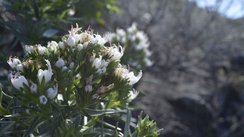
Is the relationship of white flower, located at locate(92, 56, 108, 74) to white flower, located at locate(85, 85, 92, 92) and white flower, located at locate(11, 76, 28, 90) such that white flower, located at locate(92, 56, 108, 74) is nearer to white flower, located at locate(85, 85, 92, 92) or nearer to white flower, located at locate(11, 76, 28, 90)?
white flower, located at locate(85, 85, 92, 92)

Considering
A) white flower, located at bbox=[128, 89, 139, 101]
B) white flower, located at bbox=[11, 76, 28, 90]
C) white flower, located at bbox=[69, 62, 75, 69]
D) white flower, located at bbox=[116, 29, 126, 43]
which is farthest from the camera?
white flower, located at bbox=[116, 29, 126, 43]

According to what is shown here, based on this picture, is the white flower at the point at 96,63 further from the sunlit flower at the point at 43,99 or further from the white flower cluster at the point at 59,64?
the sunlit flower at the point at 43,99

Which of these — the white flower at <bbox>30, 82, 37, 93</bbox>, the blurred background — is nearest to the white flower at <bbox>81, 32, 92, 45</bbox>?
the white flower at <bbox>30, 82, 37, 93</bbox>

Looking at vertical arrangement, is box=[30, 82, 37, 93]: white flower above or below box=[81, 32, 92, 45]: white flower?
below

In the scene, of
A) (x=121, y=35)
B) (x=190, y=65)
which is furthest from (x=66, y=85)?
(x=190, y=65)

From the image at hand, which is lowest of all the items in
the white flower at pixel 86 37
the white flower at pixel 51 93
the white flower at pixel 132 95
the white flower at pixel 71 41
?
the white flower at pixel 51 93

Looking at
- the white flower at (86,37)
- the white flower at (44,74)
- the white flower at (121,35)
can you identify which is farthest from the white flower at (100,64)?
the white flower at (121,35)

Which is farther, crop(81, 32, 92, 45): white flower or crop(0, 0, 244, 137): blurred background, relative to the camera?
crop(0, 0, 244, 137): blurred background
